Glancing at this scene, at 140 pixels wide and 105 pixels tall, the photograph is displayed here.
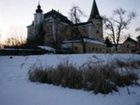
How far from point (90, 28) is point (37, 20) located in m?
16.6

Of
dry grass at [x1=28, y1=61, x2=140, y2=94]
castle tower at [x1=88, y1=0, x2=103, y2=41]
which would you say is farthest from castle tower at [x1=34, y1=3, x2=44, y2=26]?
dry grass at [x1=28, y1=61, x2=140, y2=94]

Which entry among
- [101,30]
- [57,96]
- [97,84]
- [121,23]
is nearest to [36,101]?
[57,96]

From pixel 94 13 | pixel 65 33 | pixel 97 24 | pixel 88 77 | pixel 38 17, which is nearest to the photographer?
pixel 88 77

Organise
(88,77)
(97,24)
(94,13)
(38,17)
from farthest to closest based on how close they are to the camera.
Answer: (94,13)
(97,24)
(38,17)
(88,77)

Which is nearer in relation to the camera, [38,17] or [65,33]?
[65,33]

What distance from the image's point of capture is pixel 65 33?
2329 inches

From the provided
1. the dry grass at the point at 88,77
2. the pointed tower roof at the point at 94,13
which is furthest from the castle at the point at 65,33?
the dry grass at the point at 88,77

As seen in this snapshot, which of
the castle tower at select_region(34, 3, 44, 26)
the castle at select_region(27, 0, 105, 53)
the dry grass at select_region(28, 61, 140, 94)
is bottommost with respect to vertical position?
the dry grass at select_region(28, 61, 140, 94)

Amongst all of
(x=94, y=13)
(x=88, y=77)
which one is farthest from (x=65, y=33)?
(x=88, y=77)

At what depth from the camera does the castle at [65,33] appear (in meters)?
58.1

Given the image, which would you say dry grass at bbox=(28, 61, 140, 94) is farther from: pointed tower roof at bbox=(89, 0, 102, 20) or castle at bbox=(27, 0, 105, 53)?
pointed tower roof at bbox=(89, 0, 102, 20)

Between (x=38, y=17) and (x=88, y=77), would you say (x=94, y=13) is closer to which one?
(x=38, y=17)

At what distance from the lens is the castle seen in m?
58.1

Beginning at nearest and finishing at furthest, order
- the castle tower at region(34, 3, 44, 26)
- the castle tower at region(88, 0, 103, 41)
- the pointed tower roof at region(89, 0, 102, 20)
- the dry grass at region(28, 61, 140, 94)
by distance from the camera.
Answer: the dry grass at region(28, 61, 140, 94), the castle tower at region(34, 3, 44, 26), the castle tower at region(88, 0, 103, 41), the pointed tower roof at region(89, 0, 102, 20)
